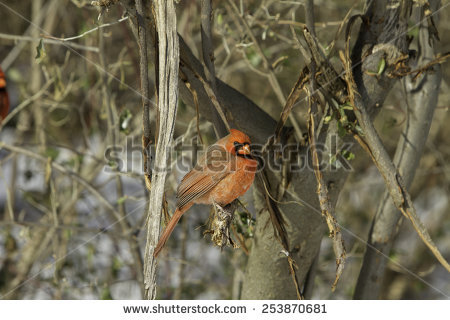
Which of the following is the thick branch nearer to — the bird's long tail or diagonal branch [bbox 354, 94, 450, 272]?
the bird's long tail

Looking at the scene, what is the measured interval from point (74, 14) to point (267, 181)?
3623 mm

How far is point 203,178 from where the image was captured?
207 centimetres

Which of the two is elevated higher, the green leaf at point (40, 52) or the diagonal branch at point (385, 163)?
the green leaf at point (40, 52)

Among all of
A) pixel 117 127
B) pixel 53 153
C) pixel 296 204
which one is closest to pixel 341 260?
pixel 296 204

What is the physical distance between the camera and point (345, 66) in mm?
1946

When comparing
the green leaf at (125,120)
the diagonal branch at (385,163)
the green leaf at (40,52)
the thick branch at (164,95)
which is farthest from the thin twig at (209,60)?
the green leaf at (125,120)

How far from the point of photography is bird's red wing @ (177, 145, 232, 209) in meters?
2.01

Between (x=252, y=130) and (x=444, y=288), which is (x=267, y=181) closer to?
(x=252, y=130)

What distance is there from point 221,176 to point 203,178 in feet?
0.29

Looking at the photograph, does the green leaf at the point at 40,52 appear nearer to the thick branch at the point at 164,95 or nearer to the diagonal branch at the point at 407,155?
the thick branch at the point at 164,95

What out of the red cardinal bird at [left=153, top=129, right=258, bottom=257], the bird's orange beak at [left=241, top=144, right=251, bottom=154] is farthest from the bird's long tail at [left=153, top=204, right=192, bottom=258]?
the bird's orange beak at [left=241, top=144, right=251, bottom=154]

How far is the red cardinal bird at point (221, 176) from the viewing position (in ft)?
6.10

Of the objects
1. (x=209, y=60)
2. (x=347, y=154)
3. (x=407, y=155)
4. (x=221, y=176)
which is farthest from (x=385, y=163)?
(x=209, y=60)

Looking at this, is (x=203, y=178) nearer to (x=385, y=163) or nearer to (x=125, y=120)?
(x=385, y=163)
